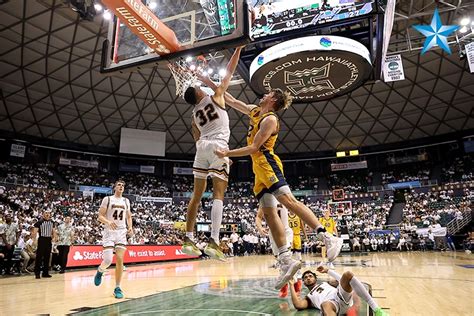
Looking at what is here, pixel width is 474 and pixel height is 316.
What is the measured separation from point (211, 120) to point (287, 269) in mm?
2137

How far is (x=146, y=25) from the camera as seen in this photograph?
245 inches

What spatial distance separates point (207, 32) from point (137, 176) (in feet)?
103

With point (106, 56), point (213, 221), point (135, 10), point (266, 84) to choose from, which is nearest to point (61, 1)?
point (266, 84)

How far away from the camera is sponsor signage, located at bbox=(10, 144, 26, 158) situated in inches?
1120

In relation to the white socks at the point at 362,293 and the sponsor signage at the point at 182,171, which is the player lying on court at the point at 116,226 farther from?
the sponsor signage at the point at 182,171

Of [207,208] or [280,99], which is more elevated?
[207,208]

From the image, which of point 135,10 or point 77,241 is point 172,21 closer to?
point 135,10

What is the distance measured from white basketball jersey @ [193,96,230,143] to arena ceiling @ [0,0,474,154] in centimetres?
1832

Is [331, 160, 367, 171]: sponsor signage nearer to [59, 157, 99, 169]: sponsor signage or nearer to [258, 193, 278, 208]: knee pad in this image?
[59, 157, 99, 169]: sponsor signage

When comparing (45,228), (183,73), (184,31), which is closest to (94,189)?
(45,228)

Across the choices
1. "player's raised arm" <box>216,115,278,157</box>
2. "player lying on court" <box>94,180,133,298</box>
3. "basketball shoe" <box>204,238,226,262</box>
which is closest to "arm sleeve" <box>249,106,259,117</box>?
"player's raised arm" <box>216,115,278,157</box>

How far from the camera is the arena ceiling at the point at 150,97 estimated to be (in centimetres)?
2037

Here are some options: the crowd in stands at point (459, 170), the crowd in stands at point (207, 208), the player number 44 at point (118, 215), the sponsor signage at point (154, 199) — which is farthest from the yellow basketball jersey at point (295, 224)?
the crowd in stands at point (459, 170)

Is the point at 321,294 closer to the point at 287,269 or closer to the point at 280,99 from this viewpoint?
the point at 287,269
